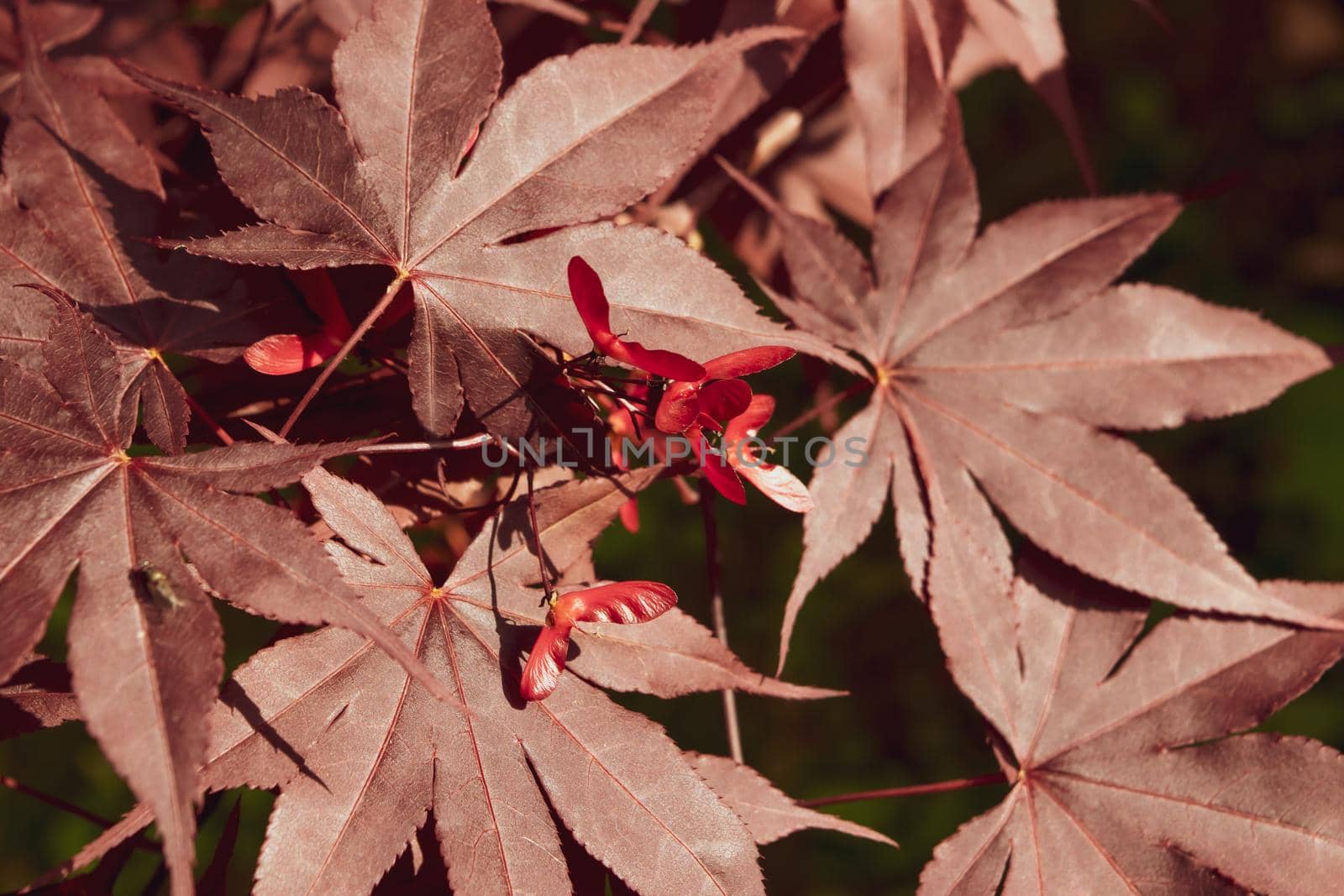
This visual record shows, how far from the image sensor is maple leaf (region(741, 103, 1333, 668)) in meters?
1.25

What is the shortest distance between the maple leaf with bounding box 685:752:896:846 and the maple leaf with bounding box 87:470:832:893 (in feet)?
0.38

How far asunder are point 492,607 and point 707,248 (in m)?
1.44

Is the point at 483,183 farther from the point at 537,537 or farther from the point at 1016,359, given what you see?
the point at 1016,359

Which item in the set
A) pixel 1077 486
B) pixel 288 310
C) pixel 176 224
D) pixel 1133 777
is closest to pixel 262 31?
pixel 176 224

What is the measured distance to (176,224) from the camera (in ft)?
3.51

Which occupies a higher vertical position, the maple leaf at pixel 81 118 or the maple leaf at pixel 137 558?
the maple leaf at pixel 81 118

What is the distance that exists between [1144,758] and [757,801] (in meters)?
0.53

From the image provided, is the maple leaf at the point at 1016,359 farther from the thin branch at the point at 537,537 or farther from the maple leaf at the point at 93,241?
the maple leaf at the point at 93,241

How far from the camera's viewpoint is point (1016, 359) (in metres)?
1.33

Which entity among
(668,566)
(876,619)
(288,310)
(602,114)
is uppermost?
(602,114)

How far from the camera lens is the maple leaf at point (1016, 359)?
1255 mm

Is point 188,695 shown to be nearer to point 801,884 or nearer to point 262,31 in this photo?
point 262,31

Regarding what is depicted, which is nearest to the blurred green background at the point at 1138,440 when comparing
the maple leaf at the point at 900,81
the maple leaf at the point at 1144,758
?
the maple leaf at the point at 900,81

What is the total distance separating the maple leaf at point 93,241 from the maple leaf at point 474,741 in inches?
9.8
